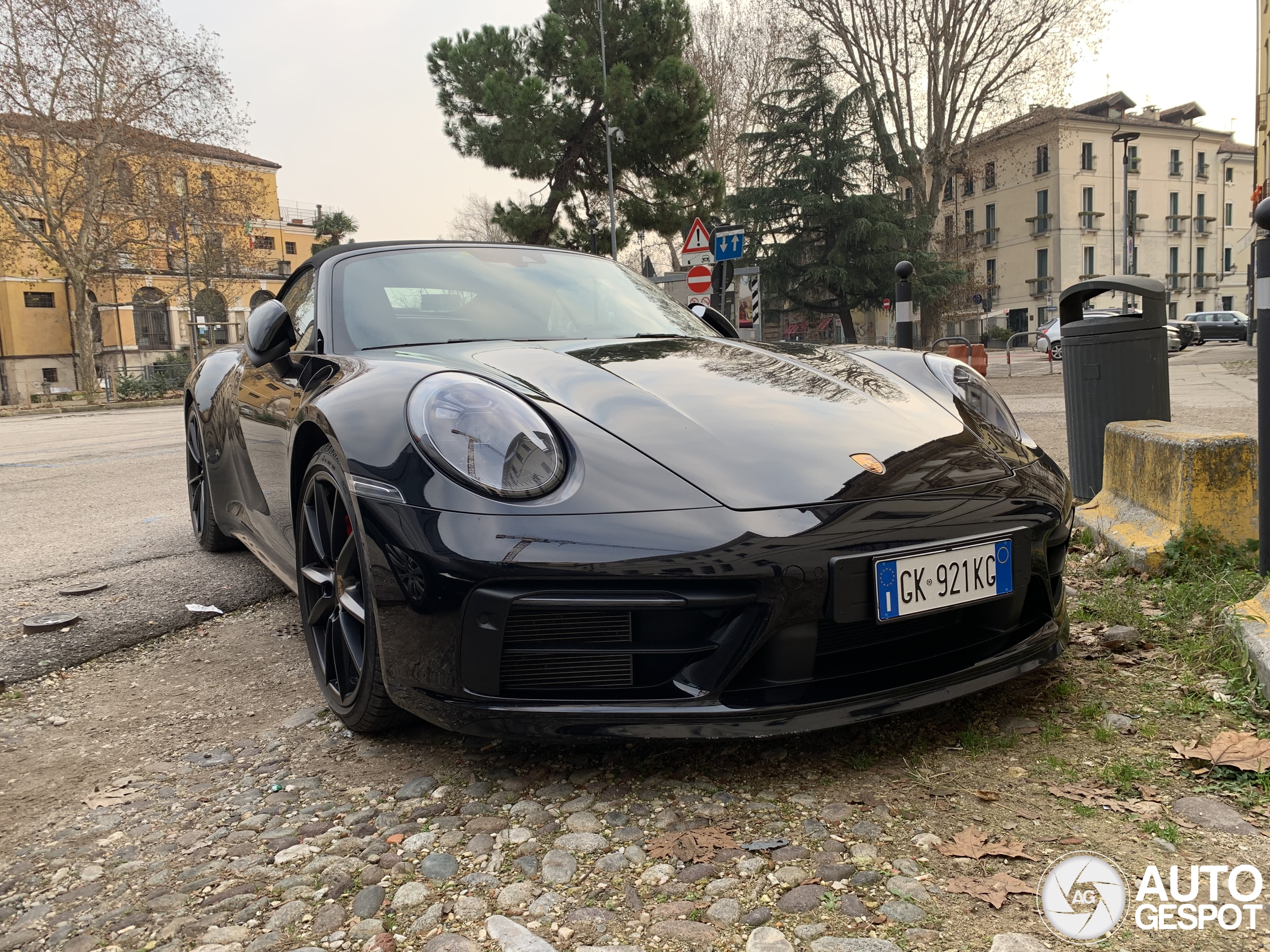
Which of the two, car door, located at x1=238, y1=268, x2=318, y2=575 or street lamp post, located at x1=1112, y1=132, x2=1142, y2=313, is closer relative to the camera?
car door, located at x1=238, y1=268, x2=318, y2=575

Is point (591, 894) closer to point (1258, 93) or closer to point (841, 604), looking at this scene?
point (841, 604)

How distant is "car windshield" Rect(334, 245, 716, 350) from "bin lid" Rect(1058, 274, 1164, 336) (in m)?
1.81

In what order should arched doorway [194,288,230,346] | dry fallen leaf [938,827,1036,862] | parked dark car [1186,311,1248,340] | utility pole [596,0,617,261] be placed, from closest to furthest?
dry fallen leaf [938,827,1036,862] → utility pole [596,0,617,261] → parked dark car [1186,311,1248,340] → arched doorway [194,288,230,346]

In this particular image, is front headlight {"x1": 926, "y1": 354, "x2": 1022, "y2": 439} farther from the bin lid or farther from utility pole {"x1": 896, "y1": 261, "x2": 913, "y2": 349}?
utility pole {"x1": 896, "y1": 261, "x2": 913, "y2": 349}

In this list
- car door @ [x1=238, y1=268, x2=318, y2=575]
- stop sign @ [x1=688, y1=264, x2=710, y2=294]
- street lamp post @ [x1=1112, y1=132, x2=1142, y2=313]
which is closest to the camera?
car door @ [x1=238, y1=268, x2=318, y2=575]

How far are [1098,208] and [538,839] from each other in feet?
201

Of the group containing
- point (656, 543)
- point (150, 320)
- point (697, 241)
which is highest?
point (150, 320)

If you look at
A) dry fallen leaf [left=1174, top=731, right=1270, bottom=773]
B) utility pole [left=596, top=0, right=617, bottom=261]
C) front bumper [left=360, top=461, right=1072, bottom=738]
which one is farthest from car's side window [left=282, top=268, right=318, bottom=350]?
utility pole [left=596, top=0, right=617, bottom=261]

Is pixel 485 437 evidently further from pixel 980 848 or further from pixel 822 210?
pixel 822 210

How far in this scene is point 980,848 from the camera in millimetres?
1622

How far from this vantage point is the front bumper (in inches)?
68.9

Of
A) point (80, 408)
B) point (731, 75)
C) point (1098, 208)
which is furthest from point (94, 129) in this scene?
point (1098, 208)

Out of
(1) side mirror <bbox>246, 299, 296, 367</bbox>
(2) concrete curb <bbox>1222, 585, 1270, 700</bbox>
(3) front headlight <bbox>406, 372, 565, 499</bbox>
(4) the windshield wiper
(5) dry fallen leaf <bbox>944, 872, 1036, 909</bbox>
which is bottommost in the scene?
(5) dry fallen leaf <bbox>944, 872, 1036, 909</bbox>

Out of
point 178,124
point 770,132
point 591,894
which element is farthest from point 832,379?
point 178,124
